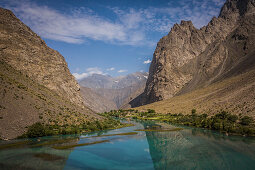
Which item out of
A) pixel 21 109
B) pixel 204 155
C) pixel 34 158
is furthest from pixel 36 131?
pixel 204 155

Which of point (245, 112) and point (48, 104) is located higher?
point (48, 104)

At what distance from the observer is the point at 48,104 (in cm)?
5288

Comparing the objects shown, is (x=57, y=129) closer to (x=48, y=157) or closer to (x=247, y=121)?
(x=48, y=157)

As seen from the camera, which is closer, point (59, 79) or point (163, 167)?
point (163, 167)

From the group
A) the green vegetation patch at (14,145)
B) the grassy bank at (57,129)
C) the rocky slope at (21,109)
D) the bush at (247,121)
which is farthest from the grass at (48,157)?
the bush at (247,121)

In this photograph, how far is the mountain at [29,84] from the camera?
Result: 4084cm

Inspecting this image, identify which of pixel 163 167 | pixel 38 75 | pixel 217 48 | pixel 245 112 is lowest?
pixel 163 167

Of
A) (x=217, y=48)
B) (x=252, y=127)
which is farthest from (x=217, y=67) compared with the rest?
(x=252, y=127)

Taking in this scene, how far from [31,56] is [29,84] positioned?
18279mm

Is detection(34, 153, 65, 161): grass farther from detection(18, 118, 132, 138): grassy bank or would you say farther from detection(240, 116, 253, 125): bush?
detection(240, 116, 253, 125): bush

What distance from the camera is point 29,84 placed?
57.3 meters

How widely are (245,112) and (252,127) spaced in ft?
35.6

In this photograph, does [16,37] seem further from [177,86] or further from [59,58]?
[177,86]

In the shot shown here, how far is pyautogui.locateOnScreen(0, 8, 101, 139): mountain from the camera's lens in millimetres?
40844
